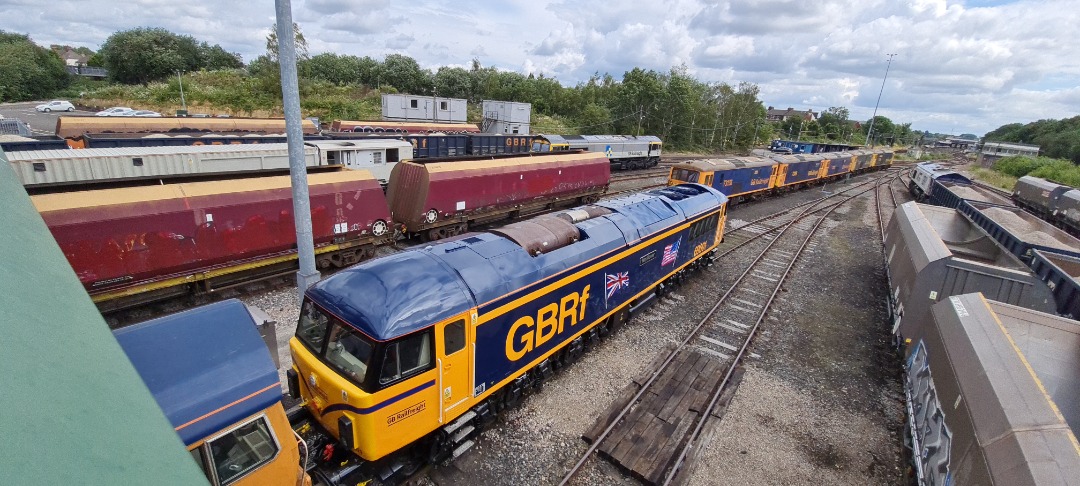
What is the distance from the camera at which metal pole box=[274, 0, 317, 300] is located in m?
7.47

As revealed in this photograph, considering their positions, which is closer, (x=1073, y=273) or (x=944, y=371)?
(x=944, y=371)

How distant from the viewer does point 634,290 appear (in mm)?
11750

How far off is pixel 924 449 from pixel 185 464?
32.3 ft

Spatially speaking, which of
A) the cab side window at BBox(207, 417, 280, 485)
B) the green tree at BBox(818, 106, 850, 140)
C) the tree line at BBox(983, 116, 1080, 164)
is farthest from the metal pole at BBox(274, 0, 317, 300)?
the green tree at BBox(818, 106, 850, 140)

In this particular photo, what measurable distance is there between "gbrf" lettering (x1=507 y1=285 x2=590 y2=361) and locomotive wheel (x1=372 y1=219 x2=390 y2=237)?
9232 millimetres

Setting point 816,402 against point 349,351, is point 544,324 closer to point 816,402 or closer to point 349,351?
point 349,351

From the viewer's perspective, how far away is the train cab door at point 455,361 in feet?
22.0

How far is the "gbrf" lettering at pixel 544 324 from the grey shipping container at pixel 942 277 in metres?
7.22

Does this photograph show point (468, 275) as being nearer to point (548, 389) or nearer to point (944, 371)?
point (548, 389)

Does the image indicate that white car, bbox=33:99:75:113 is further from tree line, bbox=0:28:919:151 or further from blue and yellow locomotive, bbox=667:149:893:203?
blue and yellow locomotive, bbox=667:149:893:203

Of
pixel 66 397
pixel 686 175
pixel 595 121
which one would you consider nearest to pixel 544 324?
pixel 66 397

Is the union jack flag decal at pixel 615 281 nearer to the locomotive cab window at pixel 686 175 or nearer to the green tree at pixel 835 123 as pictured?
the locomotive cab window at pixel 686 175

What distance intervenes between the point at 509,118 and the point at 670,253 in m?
45.1

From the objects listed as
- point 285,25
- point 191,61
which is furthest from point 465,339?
point 191,61
